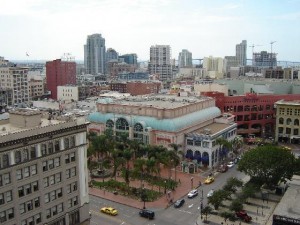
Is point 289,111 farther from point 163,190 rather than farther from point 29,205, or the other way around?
point 29,205

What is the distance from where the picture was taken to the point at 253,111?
161750mm

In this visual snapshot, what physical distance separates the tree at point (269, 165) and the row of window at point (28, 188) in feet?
164

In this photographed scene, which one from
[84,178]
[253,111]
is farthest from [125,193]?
[253,111]

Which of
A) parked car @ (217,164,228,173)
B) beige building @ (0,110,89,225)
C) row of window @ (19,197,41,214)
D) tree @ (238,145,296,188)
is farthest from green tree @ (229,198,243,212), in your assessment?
row of window @ (19,197,41,214)

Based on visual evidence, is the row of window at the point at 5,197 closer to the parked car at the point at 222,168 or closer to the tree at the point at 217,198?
the tree at the point at 217,198

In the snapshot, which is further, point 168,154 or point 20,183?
point 168,154

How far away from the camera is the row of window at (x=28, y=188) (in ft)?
195

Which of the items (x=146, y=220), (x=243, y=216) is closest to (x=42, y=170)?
(x=146, y=220)

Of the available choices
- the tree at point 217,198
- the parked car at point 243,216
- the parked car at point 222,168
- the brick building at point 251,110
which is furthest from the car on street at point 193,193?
the brick building at point 251,110

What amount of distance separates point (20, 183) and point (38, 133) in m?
8.01

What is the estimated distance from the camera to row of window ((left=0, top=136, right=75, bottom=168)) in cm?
5688

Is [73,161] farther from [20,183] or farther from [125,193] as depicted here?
[125,193]

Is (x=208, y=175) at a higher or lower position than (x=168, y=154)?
lower

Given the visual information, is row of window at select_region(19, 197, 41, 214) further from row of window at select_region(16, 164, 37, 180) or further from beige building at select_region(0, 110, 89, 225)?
row of window at select_region(16, 164, 37, 180)
